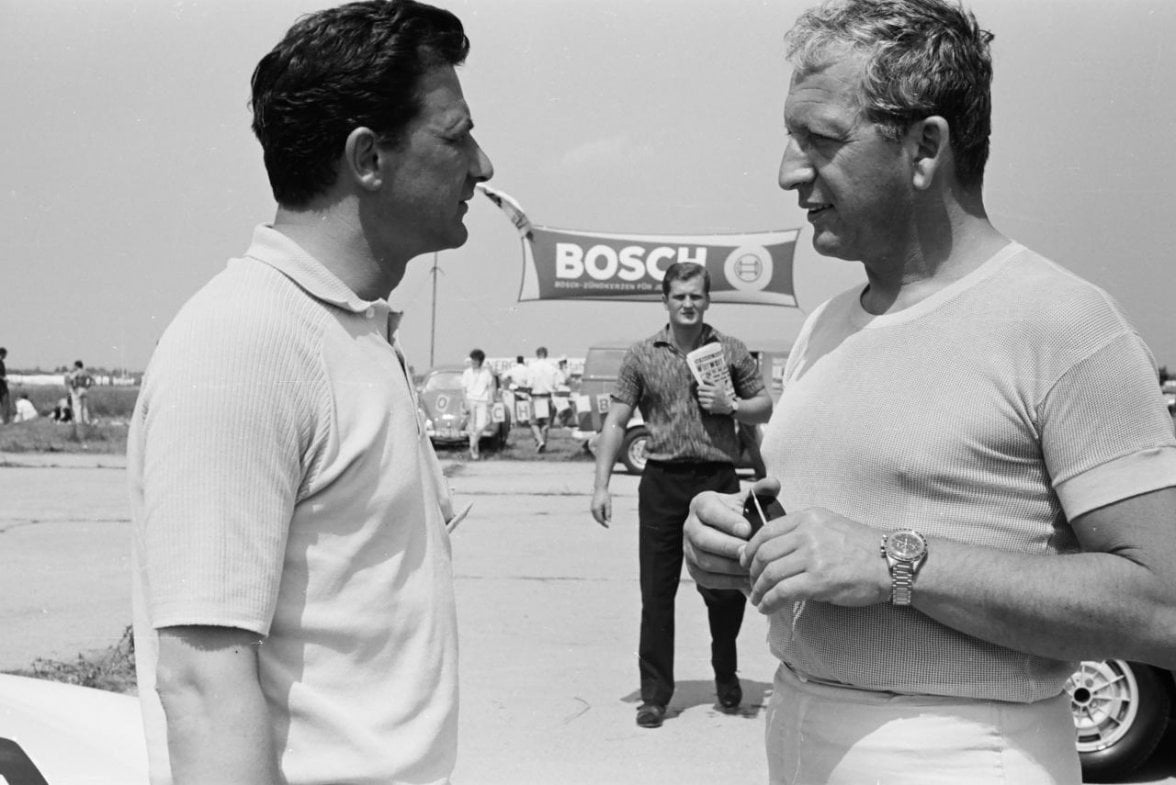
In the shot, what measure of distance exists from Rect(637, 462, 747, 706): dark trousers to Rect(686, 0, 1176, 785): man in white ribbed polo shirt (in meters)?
3.26

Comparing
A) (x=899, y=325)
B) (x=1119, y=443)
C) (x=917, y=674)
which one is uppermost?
A: (x=899, y=325)

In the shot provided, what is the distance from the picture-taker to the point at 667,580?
542 cm

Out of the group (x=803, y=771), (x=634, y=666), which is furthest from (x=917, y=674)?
(x=634, y=666)

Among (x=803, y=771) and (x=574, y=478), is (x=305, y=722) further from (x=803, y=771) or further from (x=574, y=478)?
(x=574, y=478)

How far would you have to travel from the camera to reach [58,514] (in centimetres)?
1148

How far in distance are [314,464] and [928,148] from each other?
112 cm

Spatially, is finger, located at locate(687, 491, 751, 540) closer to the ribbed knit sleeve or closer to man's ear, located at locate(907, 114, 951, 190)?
man's ear, located at locate(907, 114, 951, 190)

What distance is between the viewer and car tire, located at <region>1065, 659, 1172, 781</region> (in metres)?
4.47

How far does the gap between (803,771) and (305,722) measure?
89 centimetres

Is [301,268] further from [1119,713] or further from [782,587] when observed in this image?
[1119,713]

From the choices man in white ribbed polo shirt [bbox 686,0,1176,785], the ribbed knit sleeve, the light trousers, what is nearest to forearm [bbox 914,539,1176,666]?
man in white ribbed polo shirt [bbox 686,0,1176,785]

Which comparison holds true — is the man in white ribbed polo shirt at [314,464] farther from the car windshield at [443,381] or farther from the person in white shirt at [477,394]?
the car windshield at [443,381]

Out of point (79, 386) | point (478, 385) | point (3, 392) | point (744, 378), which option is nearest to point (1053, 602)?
point (744, 378)

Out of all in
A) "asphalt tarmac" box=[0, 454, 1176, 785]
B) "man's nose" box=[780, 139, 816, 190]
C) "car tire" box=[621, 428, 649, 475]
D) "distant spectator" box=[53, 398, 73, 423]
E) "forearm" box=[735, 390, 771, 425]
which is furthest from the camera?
"distant spectator" box=[53, 398, 73, 423]
